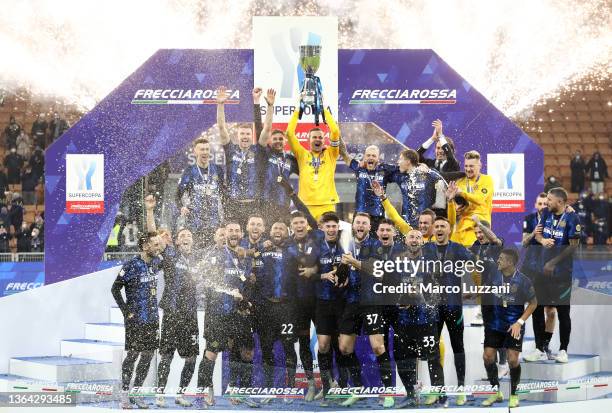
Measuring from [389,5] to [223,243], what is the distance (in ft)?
6.89

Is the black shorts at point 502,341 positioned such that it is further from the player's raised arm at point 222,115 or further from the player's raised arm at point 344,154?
the player's raised arm at point 222,115

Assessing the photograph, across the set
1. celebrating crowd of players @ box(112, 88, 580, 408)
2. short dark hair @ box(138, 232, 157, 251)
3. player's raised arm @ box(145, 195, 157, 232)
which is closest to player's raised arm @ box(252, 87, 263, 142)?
celebrating crowd of players @ box(112, 88, 580, 408)

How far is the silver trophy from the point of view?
750 cm

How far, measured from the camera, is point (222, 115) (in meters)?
7.54

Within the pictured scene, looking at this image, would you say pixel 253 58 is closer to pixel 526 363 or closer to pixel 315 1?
pixel 315 1

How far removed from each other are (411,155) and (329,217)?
77 centimetres

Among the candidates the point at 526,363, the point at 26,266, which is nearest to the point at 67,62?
the point at 26,266

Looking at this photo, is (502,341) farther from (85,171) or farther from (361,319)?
(85,171)

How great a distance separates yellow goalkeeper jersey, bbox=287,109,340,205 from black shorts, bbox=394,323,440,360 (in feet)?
3.54

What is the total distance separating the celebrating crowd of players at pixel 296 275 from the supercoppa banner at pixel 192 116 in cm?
18

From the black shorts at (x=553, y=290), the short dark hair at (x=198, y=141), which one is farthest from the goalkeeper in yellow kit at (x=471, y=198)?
the short dark hair at (x=198, y=141)

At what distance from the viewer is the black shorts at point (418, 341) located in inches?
295

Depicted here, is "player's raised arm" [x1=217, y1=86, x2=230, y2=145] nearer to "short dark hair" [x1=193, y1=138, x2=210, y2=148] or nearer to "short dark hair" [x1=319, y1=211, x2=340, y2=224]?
"short dark hair" [x1=193, y1=138, x2=210, y2=148]

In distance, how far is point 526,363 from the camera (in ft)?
25.3
